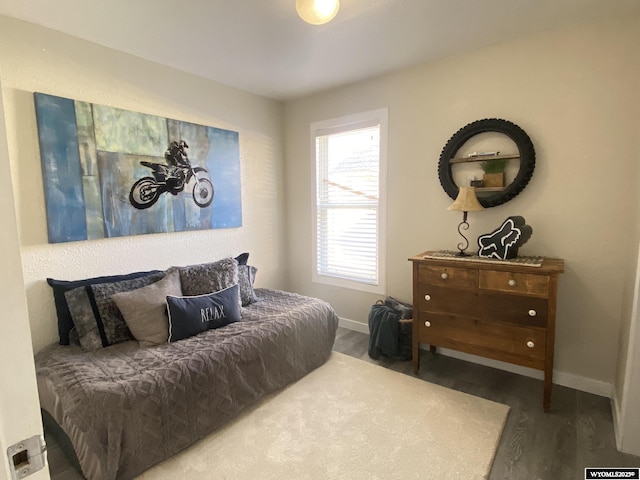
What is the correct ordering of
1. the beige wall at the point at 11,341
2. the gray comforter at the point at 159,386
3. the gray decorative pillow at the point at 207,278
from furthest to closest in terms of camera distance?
the gray decorative pillow at the point at 207,278 → the gray comforter at the point at 159,386 → the beige wall at the point at 11,341

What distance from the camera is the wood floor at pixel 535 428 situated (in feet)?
5.46

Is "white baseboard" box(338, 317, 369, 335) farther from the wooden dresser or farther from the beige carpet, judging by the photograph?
the beige carpet

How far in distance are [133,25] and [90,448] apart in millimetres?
2379

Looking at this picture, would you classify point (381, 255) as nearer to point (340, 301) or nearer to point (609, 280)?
point (340, 301)

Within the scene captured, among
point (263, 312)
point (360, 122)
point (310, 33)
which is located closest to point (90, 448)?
point (263, 312)

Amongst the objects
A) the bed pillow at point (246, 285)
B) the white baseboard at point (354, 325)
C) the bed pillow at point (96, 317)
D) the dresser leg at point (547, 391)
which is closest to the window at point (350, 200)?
the white baseboard at point (354, 325)

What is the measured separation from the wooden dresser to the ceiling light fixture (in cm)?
165

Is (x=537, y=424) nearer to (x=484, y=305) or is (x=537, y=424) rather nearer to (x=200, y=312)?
(x=484, y=305)

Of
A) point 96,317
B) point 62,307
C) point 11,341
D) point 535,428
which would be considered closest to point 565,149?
point 535,428

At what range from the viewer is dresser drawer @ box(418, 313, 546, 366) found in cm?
210

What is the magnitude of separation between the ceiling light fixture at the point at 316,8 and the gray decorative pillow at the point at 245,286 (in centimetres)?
199

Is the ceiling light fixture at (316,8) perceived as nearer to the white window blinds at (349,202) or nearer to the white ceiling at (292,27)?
the white ceiling at (292,27)

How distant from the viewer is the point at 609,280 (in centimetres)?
219

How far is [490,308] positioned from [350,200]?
5.43 ft
